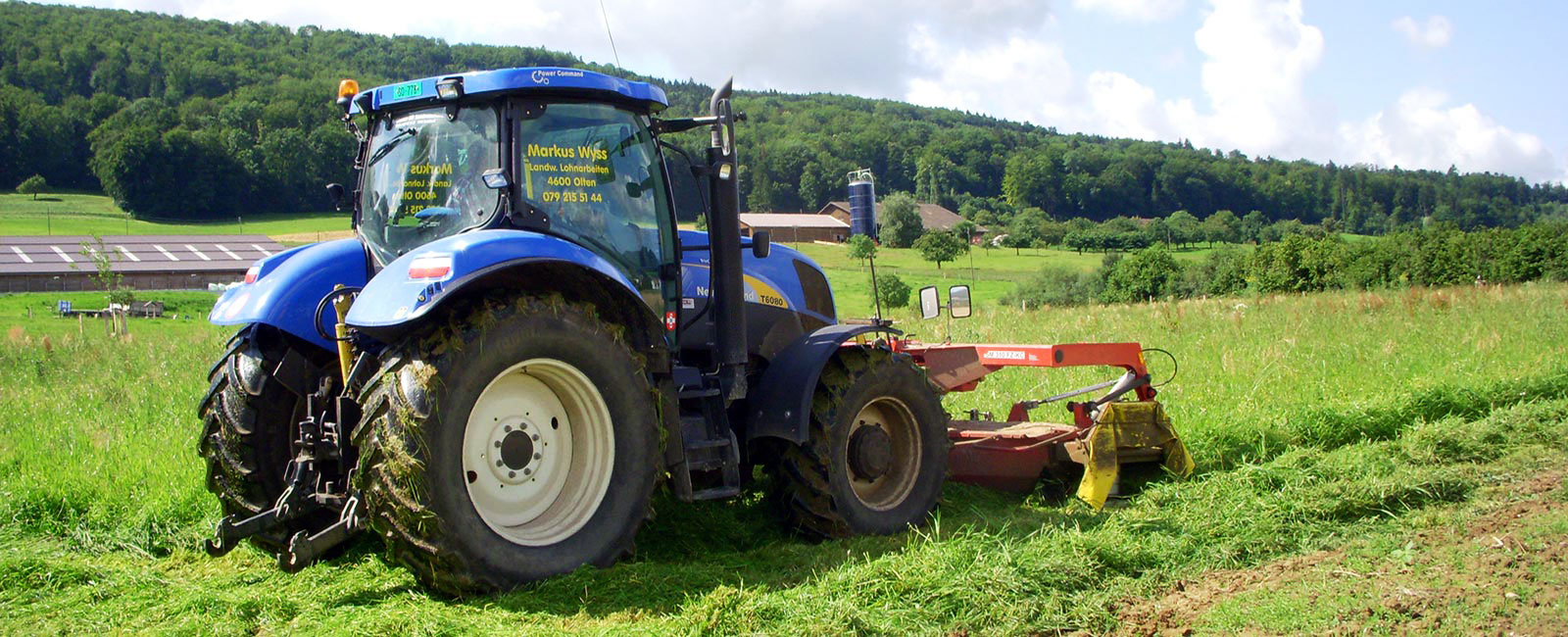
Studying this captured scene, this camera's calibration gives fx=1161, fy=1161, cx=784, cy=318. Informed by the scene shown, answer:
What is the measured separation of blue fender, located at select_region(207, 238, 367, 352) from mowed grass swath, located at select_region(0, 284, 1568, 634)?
1100 mm

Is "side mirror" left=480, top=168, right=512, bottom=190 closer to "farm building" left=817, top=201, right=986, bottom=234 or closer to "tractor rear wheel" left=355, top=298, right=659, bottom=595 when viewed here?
"tractor rear wheel" left=355, top=298, right=659, bottom=595

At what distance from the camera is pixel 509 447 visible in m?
4.68

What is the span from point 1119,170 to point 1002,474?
62.3m

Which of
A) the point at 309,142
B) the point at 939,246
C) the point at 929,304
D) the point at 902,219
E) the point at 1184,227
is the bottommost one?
the point at 929,304

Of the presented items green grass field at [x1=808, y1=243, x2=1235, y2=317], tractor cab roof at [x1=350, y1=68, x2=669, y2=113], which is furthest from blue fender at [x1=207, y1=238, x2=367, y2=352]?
green grass field at [x1=808, y1=243, x2=1235, y2=317]

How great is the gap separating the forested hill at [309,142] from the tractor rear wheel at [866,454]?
26.0 m

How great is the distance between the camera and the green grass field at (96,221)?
Result: 46.8 meters

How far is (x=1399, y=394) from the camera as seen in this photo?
Answer: 973cm

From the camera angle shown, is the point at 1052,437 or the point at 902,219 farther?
the point at 902,219

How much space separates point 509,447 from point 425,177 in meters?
1.40

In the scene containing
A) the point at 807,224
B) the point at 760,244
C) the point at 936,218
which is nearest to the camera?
the point at 760,244

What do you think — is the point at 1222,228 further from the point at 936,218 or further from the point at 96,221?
the point at 96,221

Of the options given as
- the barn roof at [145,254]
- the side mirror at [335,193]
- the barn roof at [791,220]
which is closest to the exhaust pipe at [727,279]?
the side mirror at [335,193]

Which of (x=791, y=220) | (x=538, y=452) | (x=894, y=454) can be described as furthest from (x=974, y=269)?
(x=538, y=452)
